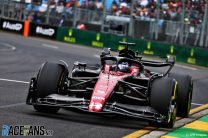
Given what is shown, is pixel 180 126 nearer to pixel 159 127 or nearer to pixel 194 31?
pixel 159 127

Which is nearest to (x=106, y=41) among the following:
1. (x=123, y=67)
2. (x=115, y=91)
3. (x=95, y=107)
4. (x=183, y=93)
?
(x=183, y=93)

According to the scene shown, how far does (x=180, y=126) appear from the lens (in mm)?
9570

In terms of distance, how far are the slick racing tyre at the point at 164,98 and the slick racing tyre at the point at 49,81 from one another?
1.60 metres

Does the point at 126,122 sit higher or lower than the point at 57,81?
lower

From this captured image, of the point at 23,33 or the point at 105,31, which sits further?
the point at 23,33

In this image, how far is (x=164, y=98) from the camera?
9.09 meters

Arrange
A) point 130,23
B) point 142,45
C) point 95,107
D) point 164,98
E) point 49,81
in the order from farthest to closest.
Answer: point 130,23 → point 142,45 → point 49,81 → point 164,98 → point 95,107

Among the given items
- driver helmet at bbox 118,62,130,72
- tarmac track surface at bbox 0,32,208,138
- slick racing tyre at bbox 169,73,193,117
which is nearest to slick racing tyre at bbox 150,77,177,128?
tarmac track surface at bbox 0,32,208,138

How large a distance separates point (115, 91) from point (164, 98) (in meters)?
0.85

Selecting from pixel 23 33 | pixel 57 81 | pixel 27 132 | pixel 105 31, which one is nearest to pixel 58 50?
pixel 105 31

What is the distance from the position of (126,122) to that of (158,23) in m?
19.9

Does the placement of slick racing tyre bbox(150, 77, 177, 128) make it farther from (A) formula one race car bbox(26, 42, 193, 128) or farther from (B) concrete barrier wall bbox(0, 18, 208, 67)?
(B) concrete barrier wall bbox(0, 18, 208, 67)

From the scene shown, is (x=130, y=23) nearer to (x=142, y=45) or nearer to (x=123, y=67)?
(x=142, y=45)

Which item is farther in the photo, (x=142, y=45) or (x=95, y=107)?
(x=142, y=45)
